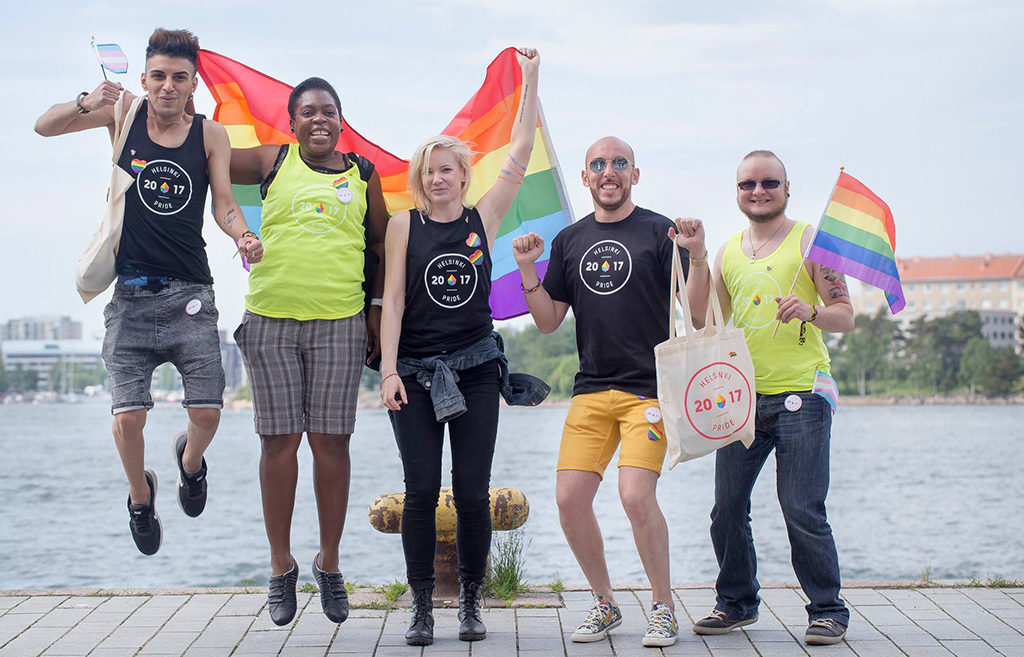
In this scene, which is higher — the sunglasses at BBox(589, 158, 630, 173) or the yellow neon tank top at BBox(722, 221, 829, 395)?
the sunglasses at BBox(589, 158, 630, 173)

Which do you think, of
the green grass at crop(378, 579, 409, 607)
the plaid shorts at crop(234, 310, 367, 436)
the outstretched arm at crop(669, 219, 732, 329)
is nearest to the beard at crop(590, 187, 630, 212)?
the outstretched arm at crop(669, 219, 732, 329)

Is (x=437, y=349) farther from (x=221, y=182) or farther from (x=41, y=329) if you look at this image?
(x=41, y=329)

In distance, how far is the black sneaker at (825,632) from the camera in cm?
484

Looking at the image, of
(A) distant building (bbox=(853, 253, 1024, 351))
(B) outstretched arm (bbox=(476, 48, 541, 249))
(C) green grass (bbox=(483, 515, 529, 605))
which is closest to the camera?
(B) outstretched arm (bbox=(476, 48, 541, 249))

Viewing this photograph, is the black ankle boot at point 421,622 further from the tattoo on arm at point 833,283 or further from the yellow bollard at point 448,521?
the tattoo on arm at point 833,283

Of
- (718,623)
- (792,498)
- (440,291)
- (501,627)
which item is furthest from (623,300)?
(501,627)

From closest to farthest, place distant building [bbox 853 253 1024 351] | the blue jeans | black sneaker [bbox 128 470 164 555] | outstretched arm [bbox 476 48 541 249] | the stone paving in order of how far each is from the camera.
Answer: the stone paving, the blue jeans, outstretched arm [bbox 476 48 541 249], black sneaker [bbox 128 470 164 555], distant building [bbox 853 253 1024 351]

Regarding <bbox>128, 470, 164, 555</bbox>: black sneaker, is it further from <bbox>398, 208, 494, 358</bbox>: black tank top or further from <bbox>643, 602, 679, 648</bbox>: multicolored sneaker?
A: <bbox>643, 602, 679, 648</bbox>: multicolored sneaker

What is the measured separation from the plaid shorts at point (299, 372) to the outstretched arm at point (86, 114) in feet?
4.07

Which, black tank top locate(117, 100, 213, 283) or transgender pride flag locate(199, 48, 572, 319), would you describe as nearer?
black tank top locate(117, 100, 213, 283)

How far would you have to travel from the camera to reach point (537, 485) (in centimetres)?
3353

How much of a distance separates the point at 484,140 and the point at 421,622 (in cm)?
273

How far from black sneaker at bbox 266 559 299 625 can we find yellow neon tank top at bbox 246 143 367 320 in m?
1.20

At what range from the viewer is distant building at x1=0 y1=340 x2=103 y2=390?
140 meters
